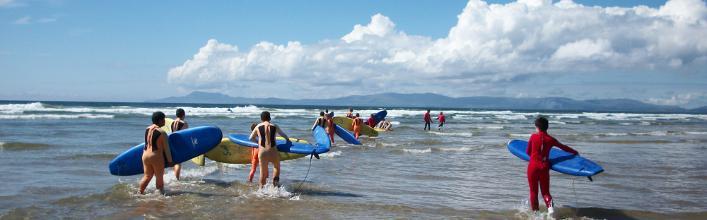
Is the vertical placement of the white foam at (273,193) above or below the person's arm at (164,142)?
below

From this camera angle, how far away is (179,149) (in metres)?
8.31

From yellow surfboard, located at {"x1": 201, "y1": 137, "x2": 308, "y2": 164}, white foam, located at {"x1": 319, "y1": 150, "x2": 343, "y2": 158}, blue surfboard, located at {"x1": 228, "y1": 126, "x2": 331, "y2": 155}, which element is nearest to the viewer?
blue surfboard, located at {"x1": 228, "y1": 126, "x2": 331, "y2": 155}

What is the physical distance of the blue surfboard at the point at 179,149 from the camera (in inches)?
323

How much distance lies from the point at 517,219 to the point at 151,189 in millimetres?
5259

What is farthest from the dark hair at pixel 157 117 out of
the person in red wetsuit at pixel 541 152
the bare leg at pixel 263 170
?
the person in red wetsuit at pixel 541 152

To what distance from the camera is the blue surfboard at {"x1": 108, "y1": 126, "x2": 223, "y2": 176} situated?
26.9 feet

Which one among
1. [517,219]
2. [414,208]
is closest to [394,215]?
[414,208]

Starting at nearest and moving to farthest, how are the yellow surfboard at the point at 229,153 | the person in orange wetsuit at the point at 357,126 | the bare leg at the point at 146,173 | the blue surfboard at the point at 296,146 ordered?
Answer: the bare leg at the point at 146,173 < the blue surfboard at the point at 296,146 < the yellow surfboard at the point at 229,153 < the person in orange wetsuit at the point at 357,126

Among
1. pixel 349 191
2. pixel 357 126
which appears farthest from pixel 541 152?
pixel 357 126

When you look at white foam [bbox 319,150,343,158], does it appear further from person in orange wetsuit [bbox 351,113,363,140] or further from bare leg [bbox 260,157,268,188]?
bare leg [bbox 260,157,268,188]

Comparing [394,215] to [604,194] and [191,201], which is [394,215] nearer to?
[191,201]

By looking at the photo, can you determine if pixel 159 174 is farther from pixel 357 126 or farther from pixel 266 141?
pixel 357 126

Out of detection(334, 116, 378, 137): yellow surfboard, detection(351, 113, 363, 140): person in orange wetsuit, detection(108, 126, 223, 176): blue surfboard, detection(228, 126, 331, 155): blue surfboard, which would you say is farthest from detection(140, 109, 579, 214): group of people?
detection(334, 116, 378, 137): yellow surfboard

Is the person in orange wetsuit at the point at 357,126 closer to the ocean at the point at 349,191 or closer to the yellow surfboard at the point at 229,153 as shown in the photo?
the ocean at the point at 349,191
